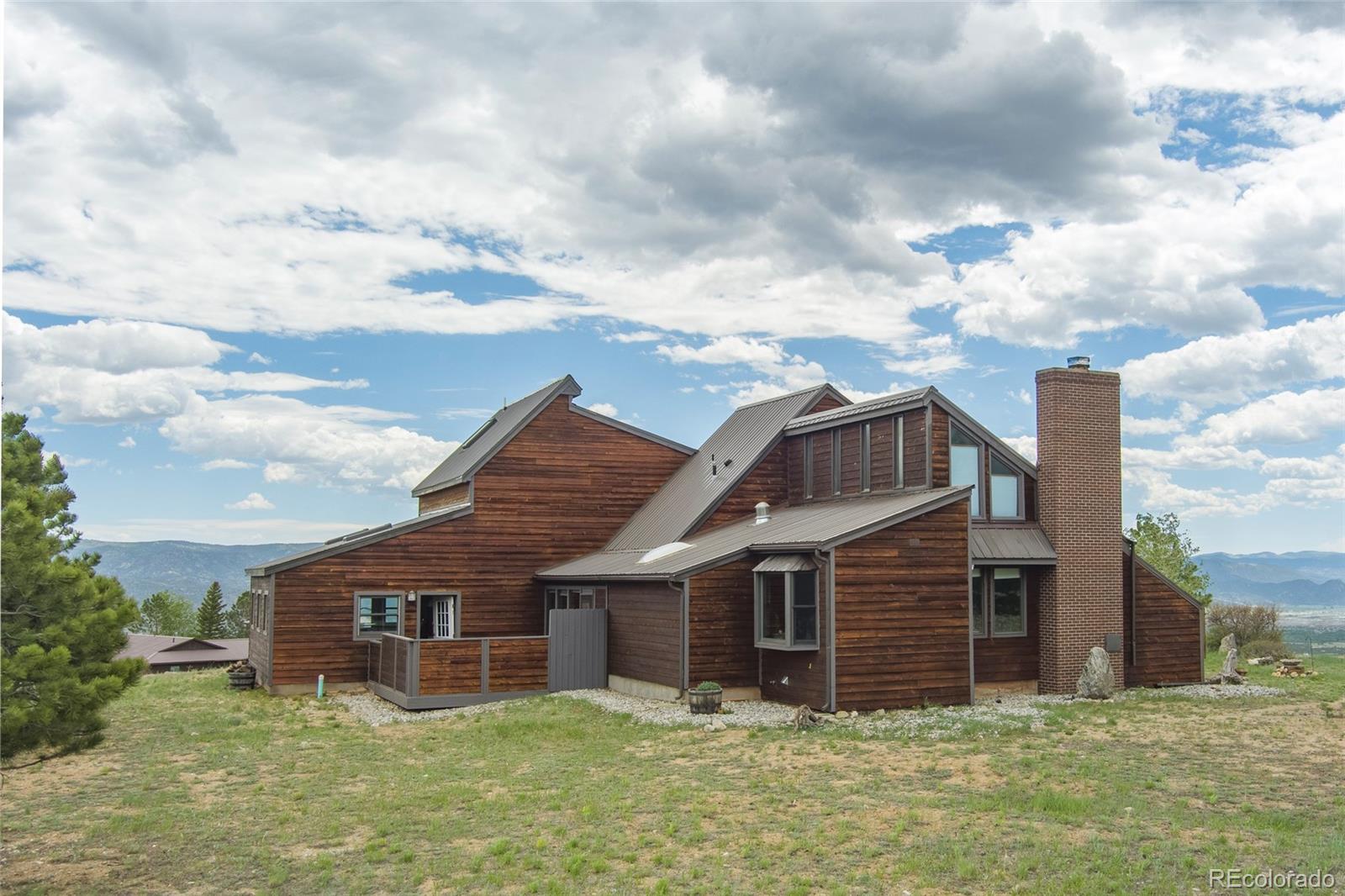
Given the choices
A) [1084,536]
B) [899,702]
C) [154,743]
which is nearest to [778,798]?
[899,702]

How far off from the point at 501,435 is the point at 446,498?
2.42 metres

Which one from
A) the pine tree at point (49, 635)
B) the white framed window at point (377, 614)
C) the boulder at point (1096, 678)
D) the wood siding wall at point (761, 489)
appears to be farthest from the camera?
the wood siding wall at point (761, 489)

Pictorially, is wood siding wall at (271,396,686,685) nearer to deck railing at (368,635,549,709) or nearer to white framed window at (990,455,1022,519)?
deck railing at (368,635,549,709)

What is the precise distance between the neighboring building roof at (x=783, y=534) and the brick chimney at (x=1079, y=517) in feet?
10.1

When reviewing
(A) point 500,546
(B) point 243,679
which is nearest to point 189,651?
(B) point 243,679

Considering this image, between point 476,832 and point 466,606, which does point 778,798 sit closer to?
point 476,832

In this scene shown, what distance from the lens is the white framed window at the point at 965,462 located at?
22.3 meters

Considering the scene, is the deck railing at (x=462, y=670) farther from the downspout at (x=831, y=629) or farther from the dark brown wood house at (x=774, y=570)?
the downspout at (x=831, y=629)

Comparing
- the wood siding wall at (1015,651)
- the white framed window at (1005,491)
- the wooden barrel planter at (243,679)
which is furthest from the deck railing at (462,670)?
the white framed window at (1005,491)

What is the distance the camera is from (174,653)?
36750mm

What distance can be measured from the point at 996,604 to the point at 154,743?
15.7 metres

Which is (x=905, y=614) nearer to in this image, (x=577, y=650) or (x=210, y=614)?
(x=577, y=650)

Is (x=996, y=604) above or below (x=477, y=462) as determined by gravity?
below

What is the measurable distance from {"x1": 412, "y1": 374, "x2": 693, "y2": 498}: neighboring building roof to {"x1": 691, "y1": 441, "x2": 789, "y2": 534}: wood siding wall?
4.68 metres
